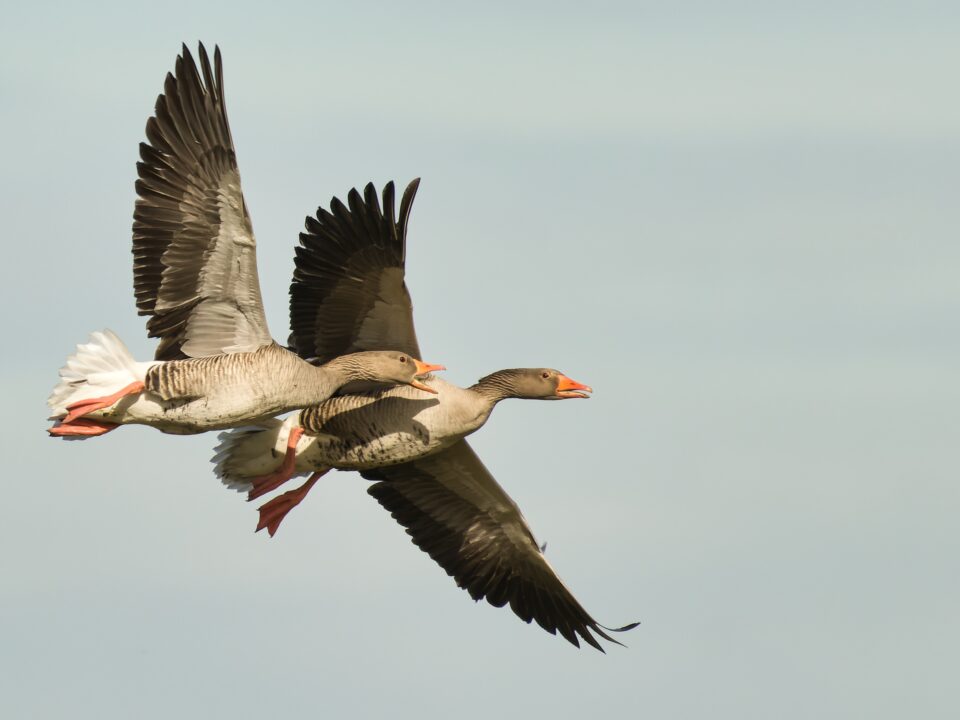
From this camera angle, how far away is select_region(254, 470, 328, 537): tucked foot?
68.3 ft

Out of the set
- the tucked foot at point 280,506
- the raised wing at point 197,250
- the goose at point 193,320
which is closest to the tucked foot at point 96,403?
the goose at point 193,320

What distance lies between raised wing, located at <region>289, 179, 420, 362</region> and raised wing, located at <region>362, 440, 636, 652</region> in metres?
2.17

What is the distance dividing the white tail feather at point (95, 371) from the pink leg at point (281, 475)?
2089mm

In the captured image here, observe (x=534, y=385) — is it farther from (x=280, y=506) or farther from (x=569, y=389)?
(x=280, y=506)

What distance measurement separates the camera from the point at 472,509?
72.3ft

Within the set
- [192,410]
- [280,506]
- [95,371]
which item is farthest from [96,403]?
[280,506]

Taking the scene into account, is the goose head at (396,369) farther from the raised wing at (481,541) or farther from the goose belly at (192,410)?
the raised wing at (481,541)

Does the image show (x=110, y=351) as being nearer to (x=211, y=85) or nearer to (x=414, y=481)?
(x=211, y=85)

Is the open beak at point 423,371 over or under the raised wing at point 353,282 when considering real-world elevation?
under

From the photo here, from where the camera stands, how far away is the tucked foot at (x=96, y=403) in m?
18.0

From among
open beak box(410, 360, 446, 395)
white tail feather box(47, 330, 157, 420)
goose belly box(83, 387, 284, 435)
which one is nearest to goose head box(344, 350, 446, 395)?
open beak box(410, 360, 446, 395)

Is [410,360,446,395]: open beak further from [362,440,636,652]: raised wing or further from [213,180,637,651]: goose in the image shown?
[362,440,636,652]: raised wing

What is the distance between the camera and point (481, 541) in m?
22.2

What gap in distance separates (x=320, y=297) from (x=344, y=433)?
1.50 meters
